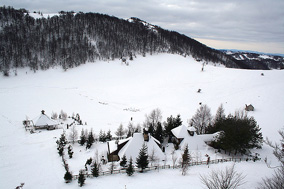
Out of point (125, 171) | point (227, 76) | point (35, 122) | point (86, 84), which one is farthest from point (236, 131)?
point (86, 84)

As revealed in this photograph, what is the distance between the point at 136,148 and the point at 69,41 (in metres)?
98.7

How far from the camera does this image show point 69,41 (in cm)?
10006

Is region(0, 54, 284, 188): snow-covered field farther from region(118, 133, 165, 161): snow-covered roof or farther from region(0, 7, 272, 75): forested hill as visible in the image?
region(0, 7, 272, 75): forested hill

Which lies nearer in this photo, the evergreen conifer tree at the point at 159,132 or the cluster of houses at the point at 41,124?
the evergreen conifer tree at the point at 159,132

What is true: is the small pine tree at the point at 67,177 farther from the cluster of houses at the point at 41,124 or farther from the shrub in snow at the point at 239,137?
the shrub in snow at the point at 239,137

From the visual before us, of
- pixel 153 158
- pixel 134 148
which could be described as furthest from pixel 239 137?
pixel 134 148

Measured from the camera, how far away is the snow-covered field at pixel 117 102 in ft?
58.5

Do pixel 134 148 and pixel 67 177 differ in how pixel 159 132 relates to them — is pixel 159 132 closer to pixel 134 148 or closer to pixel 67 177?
pixel 134 148

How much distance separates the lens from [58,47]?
94.1m

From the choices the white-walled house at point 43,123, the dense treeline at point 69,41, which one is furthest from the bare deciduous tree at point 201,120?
the dense treeline at point 69,41

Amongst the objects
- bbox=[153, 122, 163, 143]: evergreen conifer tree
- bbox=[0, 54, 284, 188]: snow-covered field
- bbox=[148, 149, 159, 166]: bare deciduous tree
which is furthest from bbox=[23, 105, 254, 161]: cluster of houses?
bbox=[0, 54, 284, 188]: snow-covered field

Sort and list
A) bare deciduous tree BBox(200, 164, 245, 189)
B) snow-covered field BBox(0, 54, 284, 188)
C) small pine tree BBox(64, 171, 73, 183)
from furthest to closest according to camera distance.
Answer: snow-covered field BBox(0, 54, 284, 188) < small pine tree BBox(64, 171, 73, 183) < bare deciduous tree BBox(200, 164, 245, 189)

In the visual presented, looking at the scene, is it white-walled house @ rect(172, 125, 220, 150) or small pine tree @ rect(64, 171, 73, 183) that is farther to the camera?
white-walled house @ rect(172, 125, 220, 150)

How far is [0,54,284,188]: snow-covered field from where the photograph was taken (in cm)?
1783
